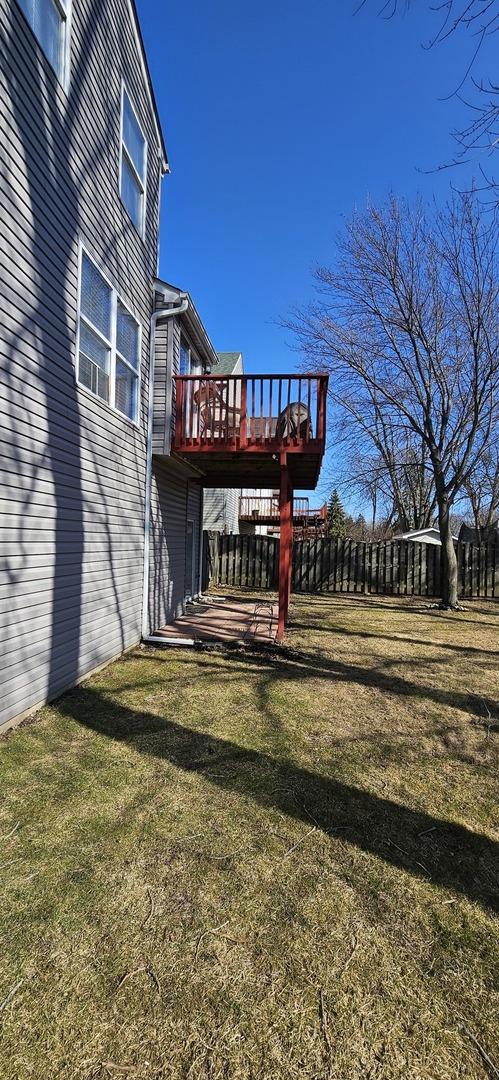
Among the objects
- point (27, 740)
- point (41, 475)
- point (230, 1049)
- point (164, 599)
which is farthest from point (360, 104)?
point (230, 1049)

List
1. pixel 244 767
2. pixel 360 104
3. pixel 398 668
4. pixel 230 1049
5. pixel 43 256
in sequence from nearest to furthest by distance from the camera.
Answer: pixel 230 1049, pixel 244 767, pixel 43 256, pixel 398 668, pixel 360 104

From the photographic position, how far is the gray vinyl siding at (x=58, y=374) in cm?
334

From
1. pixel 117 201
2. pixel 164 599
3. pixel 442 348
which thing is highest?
pixel 442 348

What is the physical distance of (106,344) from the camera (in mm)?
5289

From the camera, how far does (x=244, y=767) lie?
318cm

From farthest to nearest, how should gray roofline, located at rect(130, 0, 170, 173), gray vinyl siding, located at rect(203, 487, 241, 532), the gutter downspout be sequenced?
gray vinyl siding, located at rect(203, 487, 241, 532)
the gutter downspout
gray roofline, located at rect(130, 0, 170, 173)

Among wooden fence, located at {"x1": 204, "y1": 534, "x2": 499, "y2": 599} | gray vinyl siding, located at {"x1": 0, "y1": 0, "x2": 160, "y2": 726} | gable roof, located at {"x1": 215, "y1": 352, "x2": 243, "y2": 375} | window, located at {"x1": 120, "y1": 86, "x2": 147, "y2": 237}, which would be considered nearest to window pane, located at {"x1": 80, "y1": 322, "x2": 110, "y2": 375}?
gray vinyl siding, located at {"x1": 0, "y1": 0, "x2": 160, "y2": 726}

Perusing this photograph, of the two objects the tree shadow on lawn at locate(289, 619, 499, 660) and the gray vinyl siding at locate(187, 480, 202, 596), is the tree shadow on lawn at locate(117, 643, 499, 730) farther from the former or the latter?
the gray vinyl siding at locate(187, 480, 202, 596)

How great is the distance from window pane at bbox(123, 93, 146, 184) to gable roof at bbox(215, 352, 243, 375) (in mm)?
12859

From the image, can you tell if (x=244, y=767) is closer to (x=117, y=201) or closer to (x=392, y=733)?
(x=392, y=733)

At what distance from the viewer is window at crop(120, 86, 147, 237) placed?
5804 millimetres

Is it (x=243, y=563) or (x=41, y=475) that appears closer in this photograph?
(x=41, y=475)

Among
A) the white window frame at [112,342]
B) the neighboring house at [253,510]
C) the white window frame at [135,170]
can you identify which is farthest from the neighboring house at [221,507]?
the white window frame at [135,170]

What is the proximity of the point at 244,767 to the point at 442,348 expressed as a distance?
1124 centimetres
